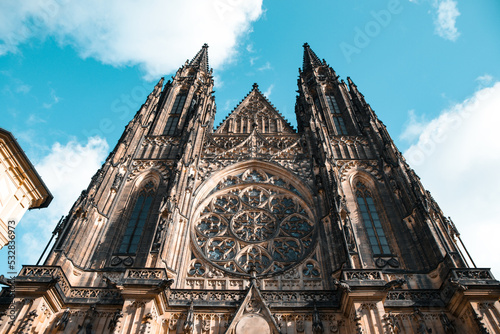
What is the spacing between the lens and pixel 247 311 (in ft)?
38.4

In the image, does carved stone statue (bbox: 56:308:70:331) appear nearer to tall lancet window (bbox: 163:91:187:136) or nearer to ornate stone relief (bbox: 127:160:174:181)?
ornate stone relief (bbox: 127:160:174:181)

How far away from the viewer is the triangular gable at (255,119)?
22.0 meters

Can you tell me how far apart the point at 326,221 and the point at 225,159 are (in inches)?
247

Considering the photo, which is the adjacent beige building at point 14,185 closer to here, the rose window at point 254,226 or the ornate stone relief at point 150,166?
the rose window at point 254,226

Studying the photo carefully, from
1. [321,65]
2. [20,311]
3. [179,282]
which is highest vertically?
[321,65]

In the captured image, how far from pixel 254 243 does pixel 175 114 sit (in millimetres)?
11618

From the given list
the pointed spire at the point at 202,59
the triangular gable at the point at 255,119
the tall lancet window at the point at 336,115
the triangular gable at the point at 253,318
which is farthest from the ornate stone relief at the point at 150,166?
the pointed spire at the point at 202,59

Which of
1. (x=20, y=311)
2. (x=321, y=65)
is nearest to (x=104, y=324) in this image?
(x=20, y=311)

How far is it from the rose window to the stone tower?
0.18 ft

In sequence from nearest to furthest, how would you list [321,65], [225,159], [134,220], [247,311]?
[247,311] < [134,220] < [225,159] < [321,65]

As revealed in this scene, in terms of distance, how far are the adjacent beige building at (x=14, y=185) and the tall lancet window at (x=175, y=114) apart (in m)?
11.3

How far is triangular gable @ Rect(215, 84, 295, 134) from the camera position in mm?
21969

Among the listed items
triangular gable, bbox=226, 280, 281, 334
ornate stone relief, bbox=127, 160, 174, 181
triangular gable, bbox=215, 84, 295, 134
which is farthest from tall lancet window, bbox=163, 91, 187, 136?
triangular gable, bbox=226, 280, 281, 334

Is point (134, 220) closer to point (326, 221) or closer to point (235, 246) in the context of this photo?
point (235, 246)
